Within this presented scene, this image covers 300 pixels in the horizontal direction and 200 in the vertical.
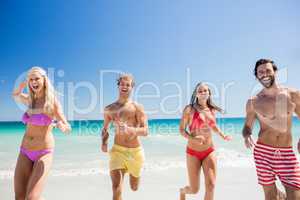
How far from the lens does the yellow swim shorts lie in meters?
5.10

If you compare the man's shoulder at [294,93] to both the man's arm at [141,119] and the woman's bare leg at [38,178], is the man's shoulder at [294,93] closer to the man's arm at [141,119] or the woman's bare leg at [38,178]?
the man's arm at [141,119]

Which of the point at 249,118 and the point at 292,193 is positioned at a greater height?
the point at 249,118

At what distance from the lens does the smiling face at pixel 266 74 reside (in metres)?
3.88

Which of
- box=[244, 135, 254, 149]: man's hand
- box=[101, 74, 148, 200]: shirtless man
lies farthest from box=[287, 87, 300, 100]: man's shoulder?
box=[101, 74, 148, 200]: shirtless man

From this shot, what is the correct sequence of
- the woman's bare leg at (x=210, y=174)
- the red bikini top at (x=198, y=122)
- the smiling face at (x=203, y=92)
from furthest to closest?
the smiling face at (x=203, y=92), the red bikini top at (x=198, y=122), the woman's bare leg at (x=210, y=174)

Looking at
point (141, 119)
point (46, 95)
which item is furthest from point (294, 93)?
point (46, 95)

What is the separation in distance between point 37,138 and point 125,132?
4.87 feet

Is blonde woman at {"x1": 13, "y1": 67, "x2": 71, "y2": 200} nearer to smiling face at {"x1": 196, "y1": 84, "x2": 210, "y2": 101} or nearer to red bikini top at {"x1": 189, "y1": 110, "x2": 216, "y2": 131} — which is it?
red bikini top at {"x1": 189, "y1": 110, "x2": 216, "y2": 131}

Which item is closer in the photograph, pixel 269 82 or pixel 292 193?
pixel 292 193

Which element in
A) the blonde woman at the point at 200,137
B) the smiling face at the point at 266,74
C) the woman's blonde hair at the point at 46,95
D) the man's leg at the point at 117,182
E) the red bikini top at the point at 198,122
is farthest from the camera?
the red bikini top at the point at 198,122

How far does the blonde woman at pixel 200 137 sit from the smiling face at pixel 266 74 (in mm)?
1652

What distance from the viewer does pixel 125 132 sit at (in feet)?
16.7

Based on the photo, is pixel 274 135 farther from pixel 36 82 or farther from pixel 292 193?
pixel 36 82

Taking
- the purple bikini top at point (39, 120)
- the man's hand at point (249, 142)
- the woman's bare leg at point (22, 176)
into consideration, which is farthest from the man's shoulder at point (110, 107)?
the man's hand at point (249, 142)
